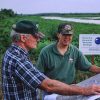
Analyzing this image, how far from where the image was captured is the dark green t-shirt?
18.1ft

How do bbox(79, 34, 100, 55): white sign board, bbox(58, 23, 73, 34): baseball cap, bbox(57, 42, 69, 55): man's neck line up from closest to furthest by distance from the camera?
bbox(58, 23, 73, 34): baseball cap
bbox(57, 42, 69, 55): man's neck
bbox(79, 34, 100, 55): white sign board

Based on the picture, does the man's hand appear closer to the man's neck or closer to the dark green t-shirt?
the dark green t-shirt

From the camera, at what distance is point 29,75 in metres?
3.69

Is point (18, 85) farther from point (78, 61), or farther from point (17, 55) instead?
point (78, 61)

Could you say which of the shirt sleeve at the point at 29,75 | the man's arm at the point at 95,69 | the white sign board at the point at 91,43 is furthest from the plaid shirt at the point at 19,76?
the white sign board at the point at 91,43

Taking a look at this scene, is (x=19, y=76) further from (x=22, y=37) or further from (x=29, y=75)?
(x=22, y=37)

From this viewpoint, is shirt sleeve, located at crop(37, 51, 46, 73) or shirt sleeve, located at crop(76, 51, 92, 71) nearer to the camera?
shirt sleeve, located at crop(37, 51, 46, 73)

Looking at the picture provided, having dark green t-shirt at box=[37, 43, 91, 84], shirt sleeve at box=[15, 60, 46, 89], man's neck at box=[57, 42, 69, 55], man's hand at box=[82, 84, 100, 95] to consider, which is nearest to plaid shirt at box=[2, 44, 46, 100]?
shirt sleeve at box=[15, 60, 46, 89]

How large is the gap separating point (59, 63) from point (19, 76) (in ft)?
6.09

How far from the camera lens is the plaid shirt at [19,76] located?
3.70m

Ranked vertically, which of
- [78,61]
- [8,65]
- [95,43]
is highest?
[8,65]

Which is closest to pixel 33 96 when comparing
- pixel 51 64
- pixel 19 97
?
pixel 19 97

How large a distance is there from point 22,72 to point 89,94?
540 millimetres

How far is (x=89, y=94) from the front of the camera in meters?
3.58
